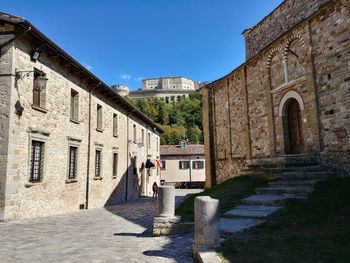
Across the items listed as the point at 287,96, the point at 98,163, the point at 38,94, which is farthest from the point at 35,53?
the point at 287,96

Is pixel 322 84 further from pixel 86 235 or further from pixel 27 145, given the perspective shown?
pixel 27 145

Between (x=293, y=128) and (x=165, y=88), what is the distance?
80.9m

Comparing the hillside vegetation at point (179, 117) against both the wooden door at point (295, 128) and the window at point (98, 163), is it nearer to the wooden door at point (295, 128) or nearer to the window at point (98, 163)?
the window at point (98, 163)

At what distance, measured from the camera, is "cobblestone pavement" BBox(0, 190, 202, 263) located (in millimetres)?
4402

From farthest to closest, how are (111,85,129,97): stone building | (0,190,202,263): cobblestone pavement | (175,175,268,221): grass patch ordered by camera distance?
(111,85,129,97): stone building < (175,175,268,221): grass patch < (0,190,202,263): cobblestone pavement

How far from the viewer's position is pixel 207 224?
419cm

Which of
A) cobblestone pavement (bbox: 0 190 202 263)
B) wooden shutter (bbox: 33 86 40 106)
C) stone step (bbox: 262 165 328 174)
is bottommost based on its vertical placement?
cobblestone pavement (bbox: 0 190 202 263)

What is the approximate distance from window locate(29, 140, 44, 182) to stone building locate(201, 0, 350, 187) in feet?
30.1

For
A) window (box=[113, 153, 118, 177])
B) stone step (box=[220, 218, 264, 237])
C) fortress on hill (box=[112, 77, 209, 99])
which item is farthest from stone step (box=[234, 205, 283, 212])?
fortress on hill (box=[112, 77, 209, 99])

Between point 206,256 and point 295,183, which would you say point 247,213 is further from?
point 206,256

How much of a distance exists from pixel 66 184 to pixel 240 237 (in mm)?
8401

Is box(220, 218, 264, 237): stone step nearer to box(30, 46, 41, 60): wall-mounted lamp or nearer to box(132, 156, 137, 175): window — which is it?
box(30, 46, 41, 60): wall-mounted lamp

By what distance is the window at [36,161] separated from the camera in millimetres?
9234

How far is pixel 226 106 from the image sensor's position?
15.9m
